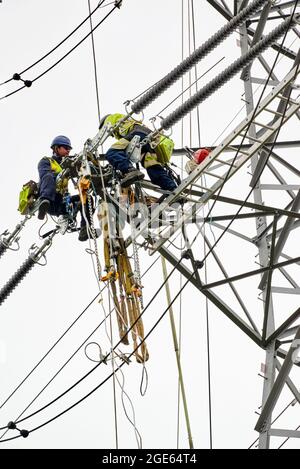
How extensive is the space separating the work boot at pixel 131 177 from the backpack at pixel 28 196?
4.35ft

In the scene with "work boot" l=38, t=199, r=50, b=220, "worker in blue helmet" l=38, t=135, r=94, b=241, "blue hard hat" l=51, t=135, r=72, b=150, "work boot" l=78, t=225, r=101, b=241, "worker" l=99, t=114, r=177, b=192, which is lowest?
"work boot" l=78, t=225, r=101, b=241

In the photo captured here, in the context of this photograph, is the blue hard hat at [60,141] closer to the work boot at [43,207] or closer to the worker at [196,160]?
the work boot at [43,207]

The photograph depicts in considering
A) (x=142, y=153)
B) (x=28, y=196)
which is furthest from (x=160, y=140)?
(x=28, y=196)

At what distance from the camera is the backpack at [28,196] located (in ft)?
60.4

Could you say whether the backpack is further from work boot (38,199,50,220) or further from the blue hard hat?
the blue hard hat

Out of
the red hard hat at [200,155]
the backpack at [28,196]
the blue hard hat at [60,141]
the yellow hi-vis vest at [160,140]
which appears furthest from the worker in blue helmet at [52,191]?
the red hard hat at [200,155]

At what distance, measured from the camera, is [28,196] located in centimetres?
1842

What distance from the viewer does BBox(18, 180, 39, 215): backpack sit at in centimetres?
1842

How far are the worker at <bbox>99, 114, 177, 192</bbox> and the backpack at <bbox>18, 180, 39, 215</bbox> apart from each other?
1.05m

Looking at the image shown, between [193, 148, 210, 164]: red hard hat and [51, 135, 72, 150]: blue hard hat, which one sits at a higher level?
[51, 135, 72, 150]: blue hard hat

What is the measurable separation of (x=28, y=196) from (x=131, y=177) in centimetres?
150

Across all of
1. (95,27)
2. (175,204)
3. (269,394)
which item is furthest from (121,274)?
(95,27)

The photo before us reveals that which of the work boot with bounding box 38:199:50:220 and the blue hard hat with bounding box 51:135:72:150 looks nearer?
the work boot with bounding box 38:199:50:220

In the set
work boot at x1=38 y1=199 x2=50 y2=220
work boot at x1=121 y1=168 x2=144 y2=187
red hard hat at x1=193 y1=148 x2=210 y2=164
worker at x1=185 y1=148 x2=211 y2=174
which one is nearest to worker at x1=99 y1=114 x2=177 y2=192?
work boot at x1=121 y1=168 x2=144 y2=187
